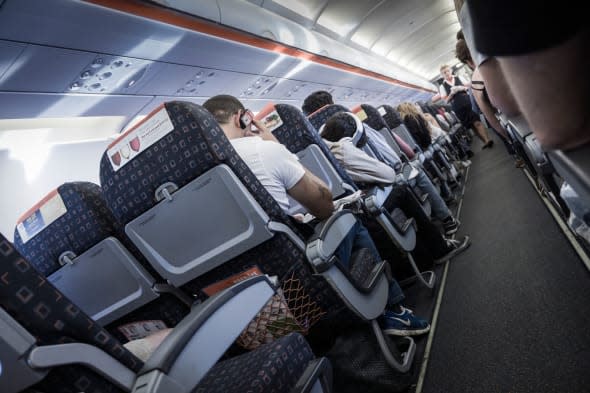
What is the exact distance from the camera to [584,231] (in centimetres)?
82

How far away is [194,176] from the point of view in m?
1.20

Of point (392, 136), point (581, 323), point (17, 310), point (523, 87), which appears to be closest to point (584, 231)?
point (523, 87)

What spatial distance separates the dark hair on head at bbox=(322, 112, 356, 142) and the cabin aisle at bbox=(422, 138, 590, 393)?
1271 millimetres

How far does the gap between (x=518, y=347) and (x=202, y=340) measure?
51.8 inches

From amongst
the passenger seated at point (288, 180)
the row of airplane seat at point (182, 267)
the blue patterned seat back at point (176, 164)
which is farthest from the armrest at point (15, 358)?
the passenger seated at point (288, 180)

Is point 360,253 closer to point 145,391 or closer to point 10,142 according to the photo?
point 145,391

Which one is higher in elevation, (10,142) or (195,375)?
(10,142)

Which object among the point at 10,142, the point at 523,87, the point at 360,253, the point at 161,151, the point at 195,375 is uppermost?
the point at 10,142

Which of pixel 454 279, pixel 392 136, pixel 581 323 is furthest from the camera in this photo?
pixel 392 136

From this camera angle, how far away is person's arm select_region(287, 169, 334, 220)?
163 centimetres

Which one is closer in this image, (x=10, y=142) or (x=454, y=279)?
(x=454, y=279)

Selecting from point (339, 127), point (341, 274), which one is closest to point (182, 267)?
point (341, 274)

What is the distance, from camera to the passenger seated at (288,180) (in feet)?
5.14

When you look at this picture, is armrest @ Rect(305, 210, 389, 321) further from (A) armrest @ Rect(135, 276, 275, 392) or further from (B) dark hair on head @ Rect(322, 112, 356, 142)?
(B) dark hair on head @ Rect(322, 112, 356, 142)
